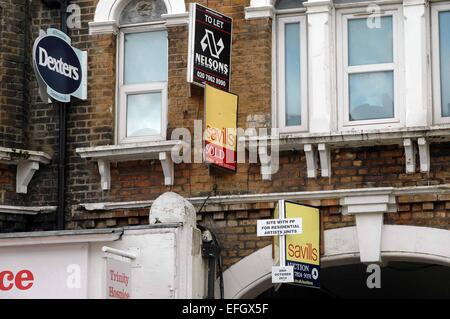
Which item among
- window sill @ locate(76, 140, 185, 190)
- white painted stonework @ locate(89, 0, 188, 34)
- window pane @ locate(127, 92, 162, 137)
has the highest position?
white painted stonework @ locate(89, 0, 188, 34)

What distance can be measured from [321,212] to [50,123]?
11.8ft

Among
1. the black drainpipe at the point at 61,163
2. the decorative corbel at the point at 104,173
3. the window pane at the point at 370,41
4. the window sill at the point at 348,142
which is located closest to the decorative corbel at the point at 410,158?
the window sill at the point at 348,142

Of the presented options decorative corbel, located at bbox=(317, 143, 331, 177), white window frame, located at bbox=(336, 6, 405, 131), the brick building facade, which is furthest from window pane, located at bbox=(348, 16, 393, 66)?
decorative corbel, located at bbox=(317, 143, 331, 177)

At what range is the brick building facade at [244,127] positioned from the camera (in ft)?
49.9

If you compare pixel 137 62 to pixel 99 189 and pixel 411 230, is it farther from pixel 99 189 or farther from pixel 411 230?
pixel 411 230

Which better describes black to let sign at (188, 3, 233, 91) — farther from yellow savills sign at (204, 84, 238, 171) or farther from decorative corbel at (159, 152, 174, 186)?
decorative corbel at (159, 152, 174, 186)

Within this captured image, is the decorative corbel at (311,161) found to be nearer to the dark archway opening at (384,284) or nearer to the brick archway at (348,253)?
the brick archway at (348,253)

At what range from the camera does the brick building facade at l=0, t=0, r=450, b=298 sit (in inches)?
599

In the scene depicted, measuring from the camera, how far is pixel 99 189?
16328 millimetres

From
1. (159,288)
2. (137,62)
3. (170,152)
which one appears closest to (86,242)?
(159,288)

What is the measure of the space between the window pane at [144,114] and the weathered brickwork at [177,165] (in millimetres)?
247

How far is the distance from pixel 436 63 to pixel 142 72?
3.55m

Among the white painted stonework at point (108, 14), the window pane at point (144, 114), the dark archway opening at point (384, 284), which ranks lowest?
the dark archway opening at point (384, 284)

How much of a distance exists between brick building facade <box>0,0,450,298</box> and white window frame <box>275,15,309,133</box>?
0.04m
